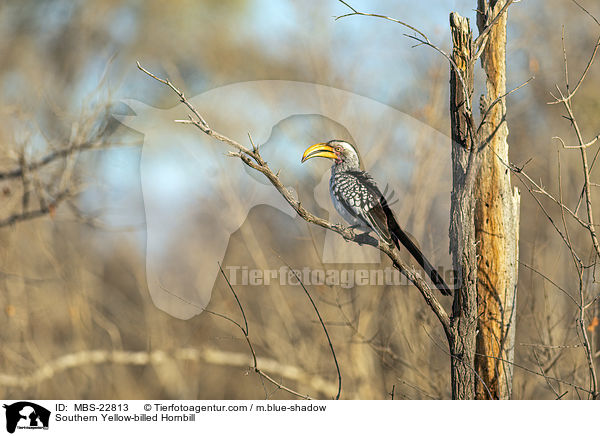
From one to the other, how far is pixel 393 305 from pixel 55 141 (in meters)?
1.74

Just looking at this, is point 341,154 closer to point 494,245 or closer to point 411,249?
point 411,249

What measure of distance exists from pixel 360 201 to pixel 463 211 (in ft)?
1.09

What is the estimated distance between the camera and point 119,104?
228 cm

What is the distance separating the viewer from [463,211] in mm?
1223

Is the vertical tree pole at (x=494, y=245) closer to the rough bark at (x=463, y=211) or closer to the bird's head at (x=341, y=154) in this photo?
the rough bark at (x=463, y=211)

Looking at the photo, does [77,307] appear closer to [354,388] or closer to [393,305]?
[354,388]

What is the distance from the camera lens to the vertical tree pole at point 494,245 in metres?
1.35

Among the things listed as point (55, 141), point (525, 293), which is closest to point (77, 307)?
point (55, 141)

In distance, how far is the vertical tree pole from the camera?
4.44 ft

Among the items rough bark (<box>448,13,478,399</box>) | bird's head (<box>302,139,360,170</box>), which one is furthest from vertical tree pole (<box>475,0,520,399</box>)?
bird's head (<box>302,139,360,170</box>)

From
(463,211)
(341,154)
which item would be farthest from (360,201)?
(463,211)

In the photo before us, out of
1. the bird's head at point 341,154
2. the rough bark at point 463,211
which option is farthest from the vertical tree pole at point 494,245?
the bird's head at point 341,154

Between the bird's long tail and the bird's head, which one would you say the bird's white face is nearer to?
the bird's head

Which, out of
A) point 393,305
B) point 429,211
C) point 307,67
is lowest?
point 393,305
